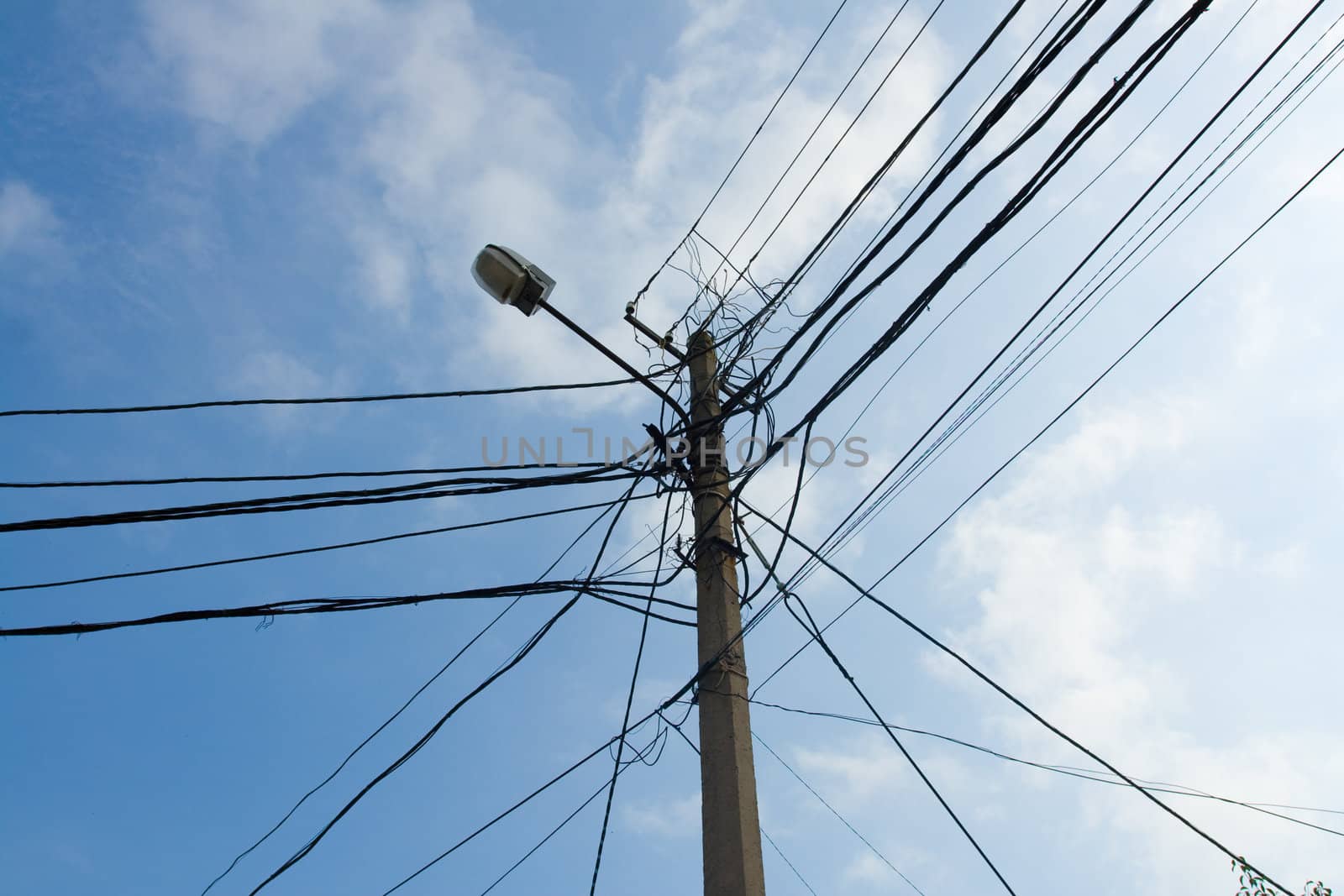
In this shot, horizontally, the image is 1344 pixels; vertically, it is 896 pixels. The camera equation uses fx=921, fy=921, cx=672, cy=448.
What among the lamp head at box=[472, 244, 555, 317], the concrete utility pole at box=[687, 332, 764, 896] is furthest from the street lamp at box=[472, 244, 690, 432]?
the concrete utility pole at box=[687, 332, 764, 896]

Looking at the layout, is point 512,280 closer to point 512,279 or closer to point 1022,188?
point 512,279

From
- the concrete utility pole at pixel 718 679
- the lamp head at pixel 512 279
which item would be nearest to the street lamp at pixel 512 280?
the lamp head at pixel 512 279

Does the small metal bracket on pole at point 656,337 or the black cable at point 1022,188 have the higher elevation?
the small metal bracket on pole at point 656,337

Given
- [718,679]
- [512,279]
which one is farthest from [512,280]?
[718,679]

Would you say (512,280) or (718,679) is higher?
(512,280)

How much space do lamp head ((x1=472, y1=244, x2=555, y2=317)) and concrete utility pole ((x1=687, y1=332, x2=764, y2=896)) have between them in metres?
1.07

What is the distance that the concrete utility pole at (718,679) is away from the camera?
11.7 feet

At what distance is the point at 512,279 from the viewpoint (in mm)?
4645

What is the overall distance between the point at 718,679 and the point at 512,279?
220cm

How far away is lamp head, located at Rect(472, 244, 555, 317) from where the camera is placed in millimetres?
4645

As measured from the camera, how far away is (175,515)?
13.2ft

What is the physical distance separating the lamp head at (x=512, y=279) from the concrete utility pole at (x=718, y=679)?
1072 millimetres

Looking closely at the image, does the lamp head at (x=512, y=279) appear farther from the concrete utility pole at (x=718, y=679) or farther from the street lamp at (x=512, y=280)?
the concrete utility pole at (x=718, y=679)

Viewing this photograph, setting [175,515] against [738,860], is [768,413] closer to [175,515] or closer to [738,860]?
[738,860]
